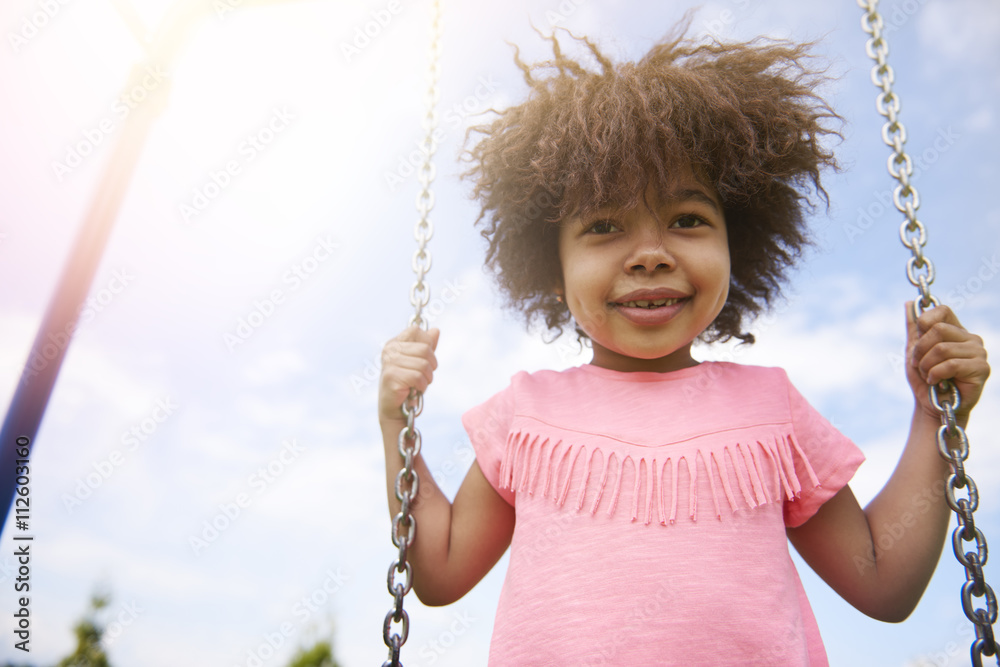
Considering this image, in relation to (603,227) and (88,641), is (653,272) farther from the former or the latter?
(88,641)

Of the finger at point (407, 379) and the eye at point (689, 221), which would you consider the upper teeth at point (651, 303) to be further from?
the finger at point (407, 379)

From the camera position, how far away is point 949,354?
3.80 ft

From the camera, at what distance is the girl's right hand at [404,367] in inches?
52.0

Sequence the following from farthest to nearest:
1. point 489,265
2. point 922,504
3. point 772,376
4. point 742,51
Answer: point 489,265 < point 742,51 < point 772,376 < point 922,504

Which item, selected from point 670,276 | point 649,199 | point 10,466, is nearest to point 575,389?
point 670,276

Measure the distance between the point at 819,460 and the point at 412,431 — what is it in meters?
0.76

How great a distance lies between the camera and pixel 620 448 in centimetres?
123

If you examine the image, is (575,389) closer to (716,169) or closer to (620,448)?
(620,448)

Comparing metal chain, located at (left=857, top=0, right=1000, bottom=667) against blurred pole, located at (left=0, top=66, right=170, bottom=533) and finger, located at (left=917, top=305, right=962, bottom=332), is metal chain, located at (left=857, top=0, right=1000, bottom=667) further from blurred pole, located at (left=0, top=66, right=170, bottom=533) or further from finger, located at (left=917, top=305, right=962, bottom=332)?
blurred pole, located at (left=0, top=66, right=170, bottom=533)

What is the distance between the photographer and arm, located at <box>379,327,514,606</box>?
1319 mm

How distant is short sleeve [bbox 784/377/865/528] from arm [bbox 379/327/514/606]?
556mm

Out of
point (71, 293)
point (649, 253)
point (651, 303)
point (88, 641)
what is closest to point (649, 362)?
point (651, 303)

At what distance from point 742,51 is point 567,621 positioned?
4.36 feet

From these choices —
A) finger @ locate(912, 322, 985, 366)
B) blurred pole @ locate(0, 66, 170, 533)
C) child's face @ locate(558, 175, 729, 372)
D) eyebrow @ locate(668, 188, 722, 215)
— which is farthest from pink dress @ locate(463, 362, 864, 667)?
blurred pole @ locate(0, 66, 170, 533)
